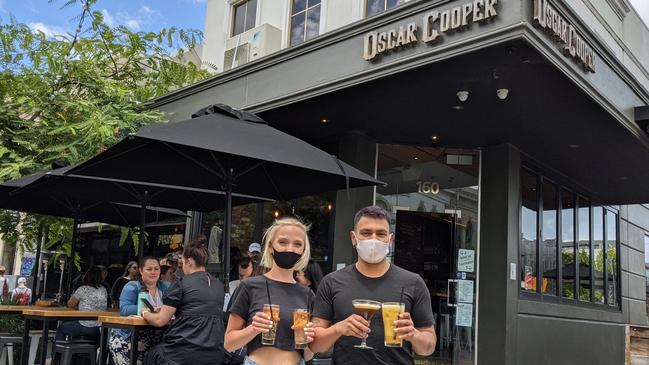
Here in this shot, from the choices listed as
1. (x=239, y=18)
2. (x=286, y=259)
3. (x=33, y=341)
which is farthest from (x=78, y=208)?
(x=239, y=18)

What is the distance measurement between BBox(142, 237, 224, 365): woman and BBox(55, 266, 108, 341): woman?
2122 mm

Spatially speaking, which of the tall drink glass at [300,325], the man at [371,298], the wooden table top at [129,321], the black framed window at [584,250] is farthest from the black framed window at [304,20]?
the tall drink glass at [300,325]

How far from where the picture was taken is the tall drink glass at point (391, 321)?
8.16 ft

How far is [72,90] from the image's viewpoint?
972 centimetres

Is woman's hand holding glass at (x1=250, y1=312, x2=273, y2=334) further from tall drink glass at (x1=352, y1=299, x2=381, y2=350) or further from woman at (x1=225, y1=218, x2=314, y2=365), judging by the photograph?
tall drink glass at (x1=352, y1=299, x2=381, y2=350)

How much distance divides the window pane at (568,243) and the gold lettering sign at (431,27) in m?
6.11

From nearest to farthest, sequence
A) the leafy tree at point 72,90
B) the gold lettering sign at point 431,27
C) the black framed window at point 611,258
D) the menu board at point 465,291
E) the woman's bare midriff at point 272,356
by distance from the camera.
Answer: the woman's bare midriff at point 272,356
the gold lettering sign at point 431,27
the leafy tree at point 72,90
the menu board at point 465,291
the black framed window at point 611,258

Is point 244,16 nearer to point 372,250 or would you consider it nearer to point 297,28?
point 297,28

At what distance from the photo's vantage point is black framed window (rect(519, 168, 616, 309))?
9.46m

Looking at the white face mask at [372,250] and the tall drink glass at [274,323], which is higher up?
the white face mask at [372,250]

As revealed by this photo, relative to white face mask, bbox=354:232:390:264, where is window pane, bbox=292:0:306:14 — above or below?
above

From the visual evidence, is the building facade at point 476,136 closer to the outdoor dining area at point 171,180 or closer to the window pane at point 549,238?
the window pane at point 549,238

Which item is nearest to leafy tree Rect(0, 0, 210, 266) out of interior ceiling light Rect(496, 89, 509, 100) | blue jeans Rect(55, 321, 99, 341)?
blue jeans Rect(55, 321, 99, 341)

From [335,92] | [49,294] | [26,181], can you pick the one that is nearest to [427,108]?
[335,92]
